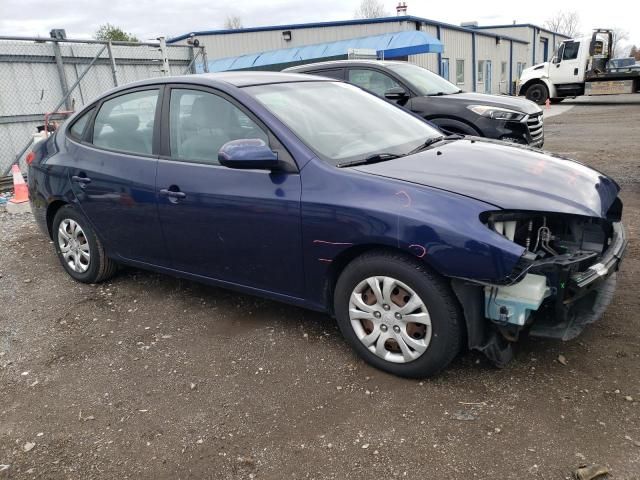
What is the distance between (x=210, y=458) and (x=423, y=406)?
110 cm

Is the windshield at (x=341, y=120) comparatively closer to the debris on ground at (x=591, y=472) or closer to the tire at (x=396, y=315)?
the tire at (x=396, y=315)

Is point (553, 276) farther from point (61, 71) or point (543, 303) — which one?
point (61, 71)

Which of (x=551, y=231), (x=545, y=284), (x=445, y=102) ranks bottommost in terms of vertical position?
(x=545, y=284)

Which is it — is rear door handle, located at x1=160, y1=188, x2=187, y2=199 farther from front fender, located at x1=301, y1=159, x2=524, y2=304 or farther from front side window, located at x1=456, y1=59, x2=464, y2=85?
front side window, located at x1=456, y1=59, x2=464, y2=85

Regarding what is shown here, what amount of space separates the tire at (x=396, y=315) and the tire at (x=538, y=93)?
23.9 m

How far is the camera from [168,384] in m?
3.23

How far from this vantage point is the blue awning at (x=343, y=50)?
22.1m

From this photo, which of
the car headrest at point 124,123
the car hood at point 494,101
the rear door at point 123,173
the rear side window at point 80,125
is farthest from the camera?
the car hood at point 494,101

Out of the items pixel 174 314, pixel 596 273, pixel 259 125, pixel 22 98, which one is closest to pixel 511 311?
pixel 596 273

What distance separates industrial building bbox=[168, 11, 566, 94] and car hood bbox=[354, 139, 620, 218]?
18.5 meters

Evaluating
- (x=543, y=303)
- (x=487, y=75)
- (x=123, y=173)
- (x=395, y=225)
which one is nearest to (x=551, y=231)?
(x=543, y=303)

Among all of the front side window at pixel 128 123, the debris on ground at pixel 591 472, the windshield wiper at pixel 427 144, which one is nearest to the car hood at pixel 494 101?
the windshield wiper at pixel 427 144

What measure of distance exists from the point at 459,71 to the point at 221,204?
98.2ft

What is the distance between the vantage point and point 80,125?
4578mm
